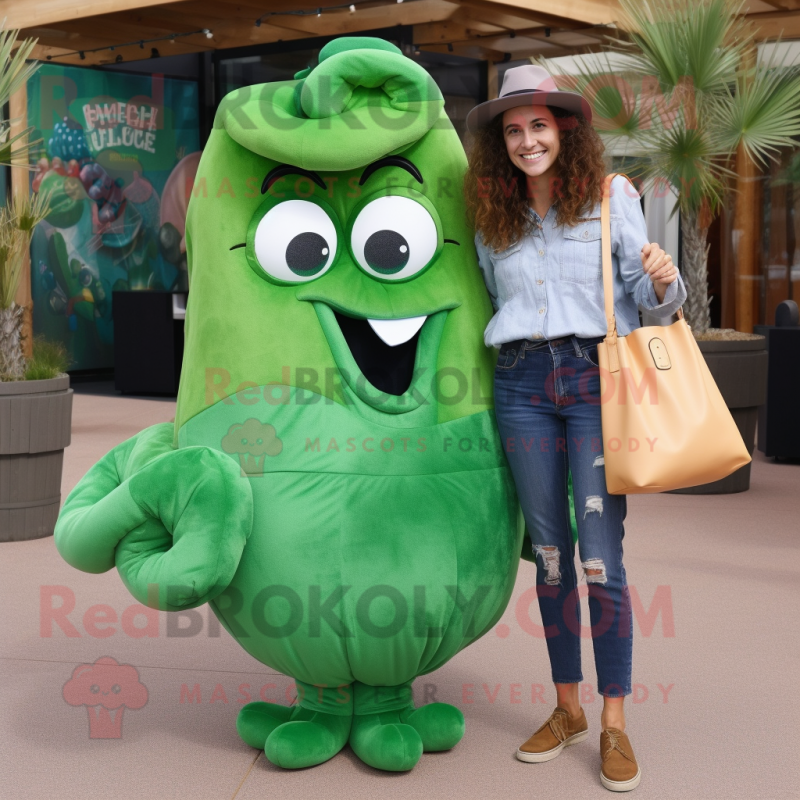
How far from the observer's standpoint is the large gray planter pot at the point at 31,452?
4.28 metres

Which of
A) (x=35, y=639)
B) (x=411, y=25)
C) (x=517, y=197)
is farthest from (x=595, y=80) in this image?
(x=35, y=639)

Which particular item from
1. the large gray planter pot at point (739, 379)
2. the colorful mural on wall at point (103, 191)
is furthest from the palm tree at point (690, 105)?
the colorful mural on wall at point (103, 191)

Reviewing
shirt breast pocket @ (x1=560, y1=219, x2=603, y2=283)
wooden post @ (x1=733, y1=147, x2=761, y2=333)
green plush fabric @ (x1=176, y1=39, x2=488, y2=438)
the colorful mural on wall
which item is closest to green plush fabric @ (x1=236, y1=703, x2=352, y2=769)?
green plush fabric @ (x1=176, y1=39, x2=488, y2=438)

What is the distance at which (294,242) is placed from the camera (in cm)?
220

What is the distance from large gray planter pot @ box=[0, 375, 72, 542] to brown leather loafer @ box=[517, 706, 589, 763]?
2721 mm

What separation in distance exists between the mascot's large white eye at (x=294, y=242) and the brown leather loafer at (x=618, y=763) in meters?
1.20

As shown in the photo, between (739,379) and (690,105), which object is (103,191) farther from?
(739,379)

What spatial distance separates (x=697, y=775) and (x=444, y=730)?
1.86 ft

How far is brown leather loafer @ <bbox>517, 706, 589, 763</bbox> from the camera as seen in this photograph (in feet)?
7.72

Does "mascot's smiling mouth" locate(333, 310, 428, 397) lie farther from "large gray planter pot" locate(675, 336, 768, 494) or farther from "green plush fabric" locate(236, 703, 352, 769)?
"large gray planter pot" locate(675, 336, 768, 494)

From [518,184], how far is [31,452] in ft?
9.27

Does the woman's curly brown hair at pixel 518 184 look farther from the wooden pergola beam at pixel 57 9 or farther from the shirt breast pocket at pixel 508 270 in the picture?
the wooden pergola beam at pixel 57 9

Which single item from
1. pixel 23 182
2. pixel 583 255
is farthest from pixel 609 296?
pixel 23 182

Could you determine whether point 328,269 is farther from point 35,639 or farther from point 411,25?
point 411,25
